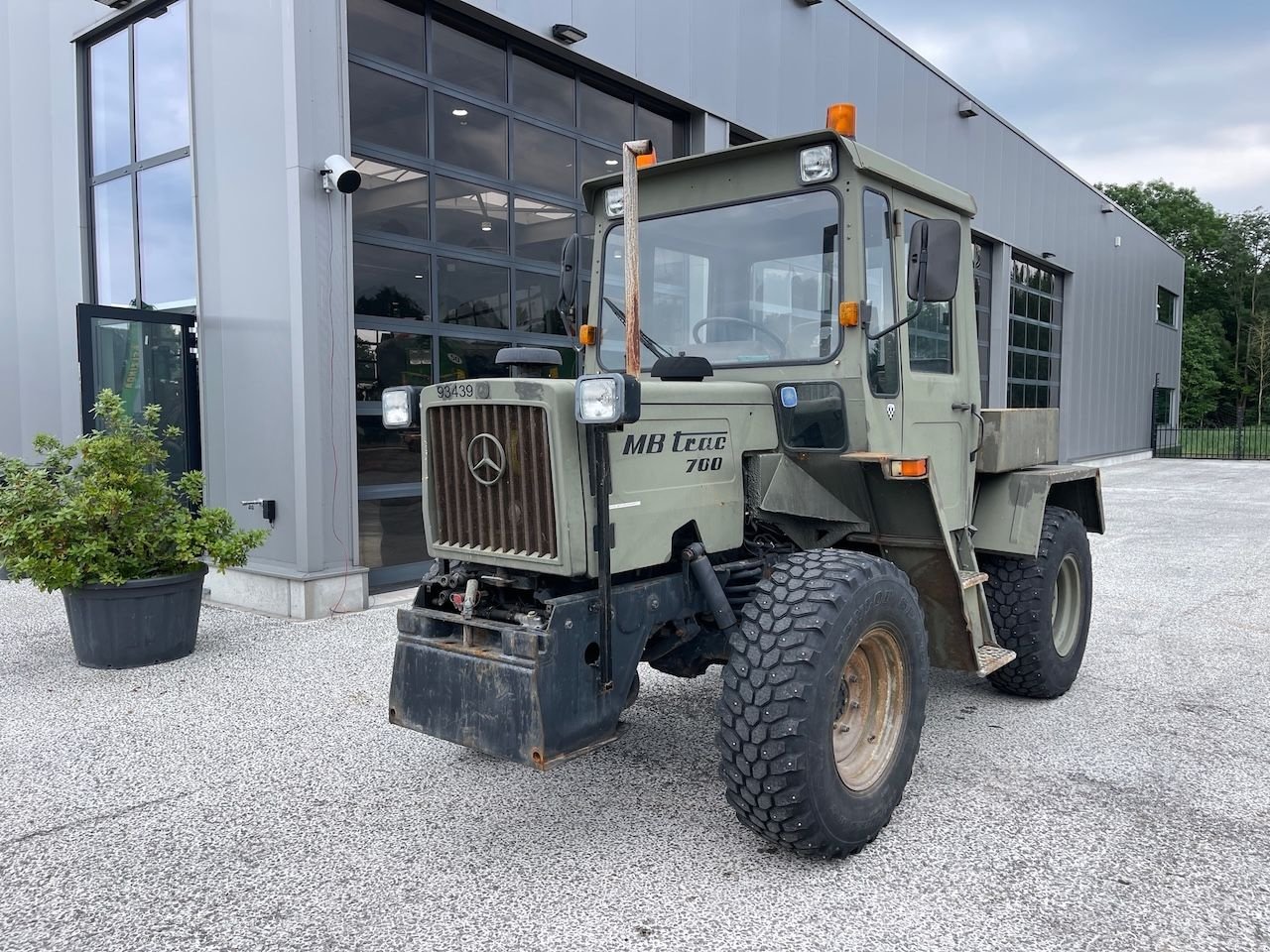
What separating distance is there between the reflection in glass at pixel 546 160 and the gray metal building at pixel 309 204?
0.08 feet

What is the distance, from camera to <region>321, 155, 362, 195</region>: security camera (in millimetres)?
6258

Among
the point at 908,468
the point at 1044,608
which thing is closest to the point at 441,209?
the point at 908,468

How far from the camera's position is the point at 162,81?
24.6ft

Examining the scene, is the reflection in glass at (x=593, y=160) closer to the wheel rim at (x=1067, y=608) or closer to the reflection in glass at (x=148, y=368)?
the reflection in glass at (x=148, y=368)

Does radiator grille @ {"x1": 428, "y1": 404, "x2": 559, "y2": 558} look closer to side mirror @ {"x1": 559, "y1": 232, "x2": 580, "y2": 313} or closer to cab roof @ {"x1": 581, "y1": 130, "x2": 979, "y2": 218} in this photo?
side mirror @ {"x1": 559, "y1": 232, "x2": 580, "y2": 313}

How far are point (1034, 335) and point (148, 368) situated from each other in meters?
16.8

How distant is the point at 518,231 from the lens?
8.20m

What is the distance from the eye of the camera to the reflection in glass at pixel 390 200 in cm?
692

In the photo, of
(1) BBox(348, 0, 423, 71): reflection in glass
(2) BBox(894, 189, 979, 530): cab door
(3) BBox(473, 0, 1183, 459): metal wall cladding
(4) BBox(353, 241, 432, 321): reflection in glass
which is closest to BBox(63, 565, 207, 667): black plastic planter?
(4) BBox(353, 241, 432, 321): reflection in glass

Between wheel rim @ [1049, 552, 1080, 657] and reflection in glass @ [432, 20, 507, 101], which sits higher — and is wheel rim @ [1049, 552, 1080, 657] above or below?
below

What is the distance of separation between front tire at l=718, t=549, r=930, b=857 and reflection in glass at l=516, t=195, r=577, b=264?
562cm

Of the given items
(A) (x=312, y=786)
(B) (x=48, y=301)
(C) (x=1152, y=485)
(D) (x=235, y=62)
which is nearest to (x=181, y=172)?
(D) (x=235, y=62)

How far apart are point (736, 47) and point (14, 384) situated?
27.0 feet

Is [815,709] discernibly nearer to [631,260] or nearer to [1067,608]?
[631,260]
